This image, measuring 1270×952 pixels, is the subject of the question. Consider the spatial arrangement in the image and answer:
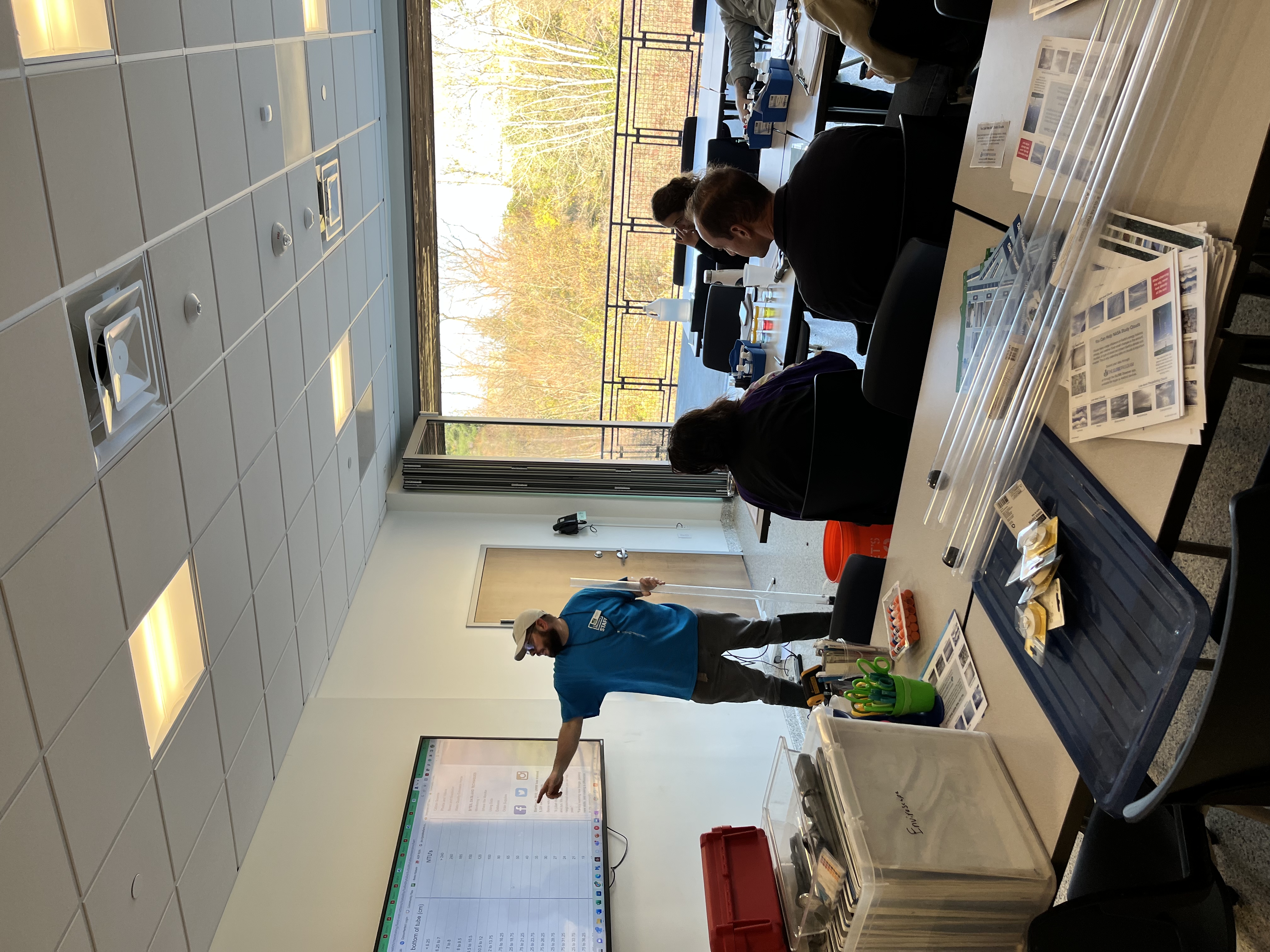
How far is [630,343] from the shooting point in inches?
220

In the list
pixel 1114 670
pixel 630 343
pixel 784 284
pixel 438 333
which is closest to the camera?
pixel 1114 670

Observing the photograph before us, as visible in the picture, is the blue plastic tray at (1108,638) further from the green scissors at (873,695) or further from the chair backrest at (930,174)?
the chair backrest at (930,174)

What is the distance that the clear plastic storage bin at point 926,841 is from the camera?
1.28 m

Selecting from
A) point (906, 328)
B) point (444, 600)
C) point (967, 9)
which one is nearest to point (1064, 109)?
point (967, 9)

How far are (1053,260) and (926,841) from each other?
93 centimetres

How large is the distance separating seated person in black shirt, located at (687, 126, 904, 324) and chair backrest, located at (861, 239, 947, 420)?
0.15 m

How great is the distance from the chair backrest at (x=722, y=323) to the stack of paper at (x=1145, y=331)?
2.90 m

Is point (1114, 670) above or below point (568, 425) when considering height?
above

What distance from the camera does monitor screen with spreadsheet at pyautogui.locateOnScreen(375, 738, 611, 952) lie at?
2.69 metres

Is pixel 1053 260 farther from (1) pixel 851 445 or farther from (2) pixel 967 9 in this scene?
(1) pixel 851 445

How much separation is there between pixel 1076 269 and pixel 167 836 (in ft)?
8.28

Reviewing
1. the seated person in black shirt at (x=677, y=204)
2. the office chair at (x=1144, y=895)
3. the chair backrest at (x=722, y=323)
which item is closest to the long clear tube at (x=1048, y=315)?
the office chair at (x=1144, y=895)

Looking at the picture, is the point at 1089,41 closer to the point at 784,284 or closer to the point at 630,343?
the point at 784,284

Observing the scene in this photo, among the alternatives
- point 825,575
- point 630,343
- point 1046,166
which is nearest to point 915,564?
point 1046,166
